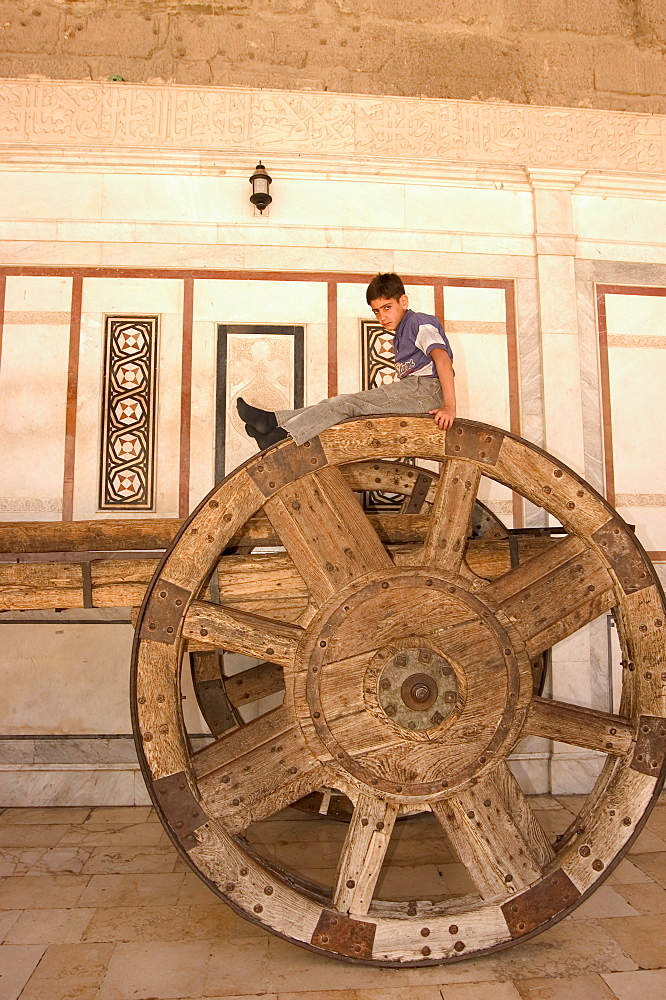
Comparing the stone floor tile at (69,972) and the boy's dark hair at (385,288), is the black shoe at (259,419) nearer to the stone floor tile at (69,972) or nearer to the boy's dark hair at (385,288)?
the boy's dark hair at (385,288)

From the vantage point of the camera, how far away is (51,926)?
104 inches

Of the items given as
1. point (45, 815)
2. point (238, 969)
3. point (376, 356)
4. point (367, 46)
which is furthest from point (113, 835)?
point (367, 46)

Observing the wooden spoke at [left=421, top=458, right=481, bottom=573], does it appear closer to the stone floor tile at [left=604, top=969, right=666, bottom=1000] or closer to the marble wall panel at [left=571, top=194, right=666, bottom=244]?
the stone floor tile at [left=604, top=969, right=666, bottom=1000]

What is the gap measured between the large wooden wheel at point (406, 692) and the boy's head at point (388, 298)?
0.69 metres

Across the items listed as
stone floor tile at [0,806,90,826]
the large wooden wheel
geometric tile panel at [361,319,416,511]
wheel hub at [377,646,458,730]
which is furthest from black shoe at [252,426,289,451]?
stone floor tile at [0,806,90,826]

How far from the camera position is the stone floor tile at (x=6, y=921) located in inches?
101

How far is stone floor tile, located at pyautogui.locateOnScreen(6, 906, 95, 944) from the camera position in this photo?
255 cm

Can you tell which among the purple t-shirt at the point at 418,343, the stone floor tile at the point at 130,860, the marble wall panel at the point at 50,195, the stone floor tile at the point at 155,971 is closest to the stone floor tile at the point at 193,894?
the stone floor tile at the point at 130,860

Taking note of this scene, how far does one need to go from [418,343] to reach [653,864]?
2.74 m

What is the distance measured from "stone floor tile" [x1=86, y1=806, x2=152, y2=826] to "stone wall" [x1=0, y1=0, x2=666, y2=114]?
15.9ft

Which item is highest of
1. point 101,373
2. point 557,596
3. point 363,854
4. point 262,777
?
point 101,373

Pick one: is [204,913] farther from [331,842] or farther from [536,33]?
[536,33]

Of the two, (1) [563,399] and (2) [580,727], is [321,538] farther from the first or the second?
(1) [563,399]

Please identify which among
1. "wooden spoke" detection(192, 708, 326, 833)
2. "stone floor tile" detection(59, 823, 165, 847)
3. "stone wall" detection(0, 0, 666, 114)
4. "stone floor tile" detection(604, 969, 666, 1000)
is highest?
"stone wall" detection(0, 0, 666, 114)
